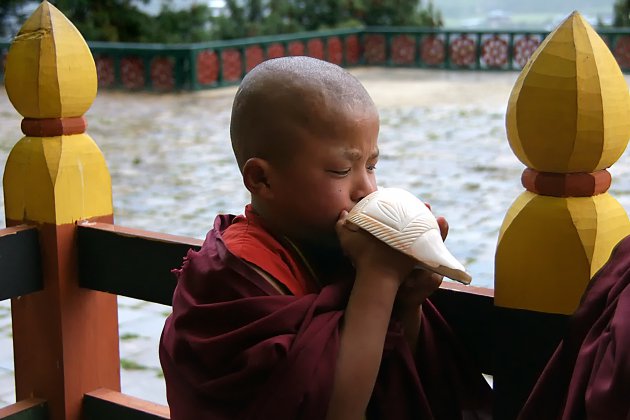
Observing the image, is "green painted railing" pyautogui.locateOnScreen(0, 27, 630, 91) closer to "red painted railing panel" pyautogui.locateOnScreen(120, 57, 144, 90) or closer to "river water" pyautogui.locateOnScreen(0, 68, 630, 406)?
"red painted railing panel" pyautogui.locateOnScreen(120, 57, 144, 90)

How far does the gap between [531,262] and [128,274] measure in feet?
3.46

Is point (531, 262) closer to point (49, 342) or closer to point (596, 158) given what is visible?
point (596, 158)

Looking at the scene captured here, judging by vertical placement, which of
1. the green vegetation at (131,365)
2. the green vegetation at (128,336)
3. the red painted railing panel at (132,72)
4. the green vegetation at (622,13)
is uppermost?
the green vegetation at (622,13)

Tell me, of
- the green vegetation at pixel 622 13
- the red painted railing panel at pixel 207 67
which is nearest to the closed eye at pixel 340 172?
the red painted railing panel at pixel 207 67

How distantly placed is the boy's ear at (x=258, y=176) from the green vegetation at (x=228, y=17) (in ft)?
51.9

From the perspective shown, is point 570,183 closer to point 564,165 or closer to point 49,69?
point 564,165

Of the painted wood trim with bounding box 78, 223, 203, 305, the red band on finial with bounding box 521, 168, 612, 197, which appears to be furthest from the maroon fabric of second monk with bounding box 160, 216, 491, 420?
the painted wood trim with bounding box 78, 223, 203, 305

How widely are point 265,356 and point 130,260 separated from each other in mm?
895

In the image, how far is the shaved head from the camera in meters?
1.49

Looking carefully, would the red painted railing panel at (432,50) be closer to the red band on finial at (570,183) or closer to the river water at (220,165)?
the river water at (220,165)

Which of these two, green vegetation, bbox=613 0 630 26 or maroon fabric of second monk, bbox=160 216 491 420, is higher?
green vegetation, bbox=613 0 630 26

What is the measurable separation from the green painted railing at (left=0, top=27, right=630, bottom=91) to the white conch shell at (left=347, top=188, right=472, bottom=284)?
14085 millimetres

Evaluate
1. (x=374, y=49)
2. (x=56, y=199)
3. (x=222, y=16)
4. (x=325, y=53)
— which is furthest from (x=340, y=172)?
(x=222, y=16)

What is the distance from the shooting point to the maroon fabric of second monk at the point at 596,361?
42.9 inches
